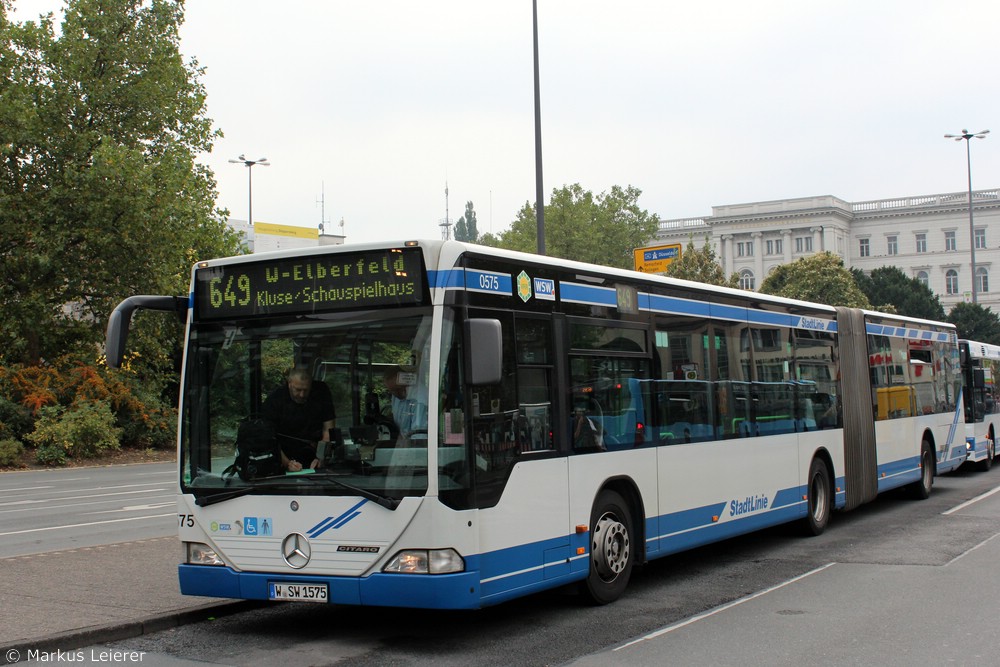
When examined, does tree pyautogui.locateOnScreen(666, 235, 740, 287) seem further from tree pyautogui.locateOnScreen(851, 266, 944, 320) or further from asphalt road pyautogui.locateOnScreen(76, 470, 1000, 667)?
asphalt road pyautogui.locateOnScreen(76, 470, 1000, 667)

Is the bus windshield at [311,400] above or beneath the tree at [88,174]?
beneath

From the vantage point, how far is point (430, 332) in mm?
7395

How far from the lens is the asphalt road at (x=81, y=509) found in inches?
532

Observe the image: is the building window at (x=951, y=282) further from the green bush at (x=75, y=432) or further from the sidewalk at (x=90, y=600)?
the sidewalk at (x=90, y=600)

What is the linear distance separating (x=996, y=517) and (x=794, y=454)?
4245 millimetres

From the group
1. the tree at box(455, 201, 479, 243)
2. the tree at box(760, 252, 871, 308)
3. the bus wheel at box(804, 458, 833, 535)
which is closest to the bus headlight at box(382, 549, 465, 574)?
the bus wheel at box(804, 458, 833, 535)

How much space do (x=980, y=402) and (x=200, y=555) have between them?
1975 centimetres

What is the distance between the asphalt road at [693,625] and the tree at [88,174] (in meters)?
25.2

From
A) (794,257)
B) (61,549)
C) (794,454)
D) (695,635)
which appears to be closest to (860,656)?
(695,635)

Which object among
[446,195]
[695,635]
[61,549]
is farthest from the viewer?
[446,195]

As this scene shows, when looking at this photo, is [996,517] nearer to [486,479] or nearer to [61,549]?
[486,479]

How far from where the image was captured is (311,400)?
774 centimetres

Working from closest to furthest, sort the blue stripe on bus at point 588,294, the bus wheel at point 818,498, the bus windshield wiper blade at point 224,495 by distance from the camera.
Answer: the bus windshield wiper blade at point 224,495
the blue stripe on bus at point 588,294
the bus wheel at point 818,498

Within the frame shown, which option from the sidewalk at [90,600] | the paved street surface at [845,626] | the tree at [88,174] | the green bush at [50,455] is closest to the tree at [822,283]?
the tree at [88,174]
